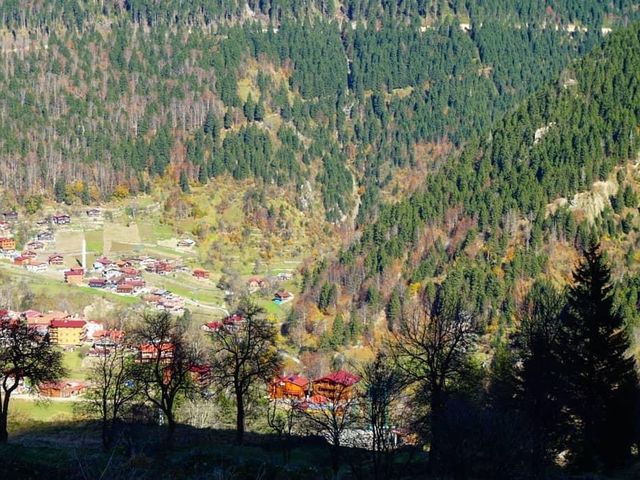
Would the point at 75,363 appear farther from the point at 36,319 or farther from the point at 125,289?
the point at 125,289

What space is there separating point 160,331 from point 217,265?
119784 millimetres

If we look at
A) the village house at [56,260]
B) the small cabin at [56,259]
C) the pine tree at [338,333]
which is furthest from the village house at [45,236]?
the pine tree at [338,333]

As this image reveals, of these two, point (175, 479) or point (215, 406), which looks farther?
point (215, 406)

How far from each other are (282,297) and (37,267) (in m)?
42.4

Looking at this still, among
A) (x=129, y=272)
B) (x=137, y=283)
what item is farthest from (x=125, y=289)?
(x=129, y=272)

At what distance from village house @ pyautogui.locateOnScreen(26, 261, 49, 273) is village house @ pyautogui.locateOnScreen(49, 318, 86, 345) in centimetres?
3558

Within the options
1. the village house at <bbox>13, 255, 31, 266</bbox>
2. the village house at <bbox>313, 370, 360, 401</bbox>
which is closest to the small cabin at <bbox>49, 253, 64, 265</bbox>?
the village house at <bbox>13, 255, 31, 266</bbox>

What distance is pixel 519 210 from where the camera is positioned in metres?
152

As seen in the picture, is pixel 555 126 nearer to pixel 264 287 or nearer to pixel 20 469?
pixel 264 287

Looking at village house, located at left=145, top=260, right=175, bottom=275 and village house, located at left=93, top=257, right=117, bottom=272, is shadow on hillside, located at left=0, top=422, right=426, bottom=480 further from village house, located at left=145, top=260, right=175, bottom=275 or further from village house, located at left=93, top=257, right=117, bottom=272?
village house, located at left=145, top=260, right=175, bottom=275

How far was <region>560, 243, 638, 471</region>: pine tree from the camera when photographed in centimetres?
4691

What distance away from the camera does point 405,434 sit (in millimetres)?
54125

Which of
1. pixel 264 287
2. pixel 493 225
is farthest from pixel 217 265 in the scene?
pixel 493 225

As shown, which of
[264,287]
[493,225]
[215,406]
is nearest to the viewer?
[215,406]
